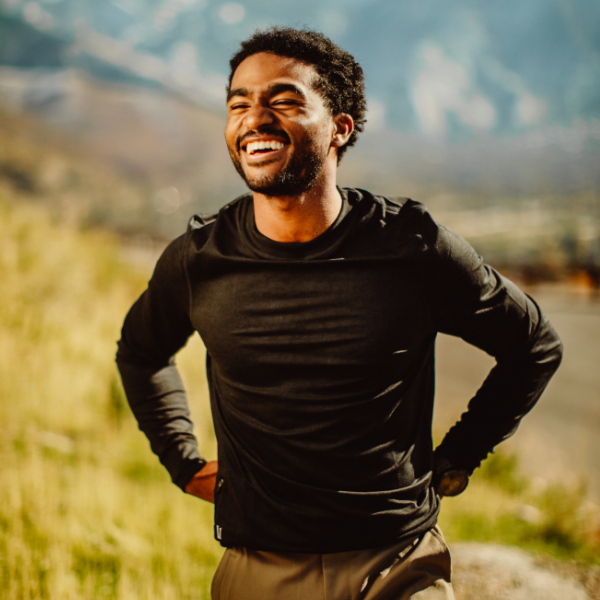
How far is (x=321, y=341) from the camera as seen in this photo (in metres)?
1.17

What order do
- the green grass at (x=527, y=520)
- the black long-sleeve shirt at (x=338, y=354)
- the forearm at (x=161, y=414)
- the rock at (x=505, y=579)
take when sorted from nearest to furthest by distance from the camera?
the black long-sleeve shirt at (x=338, y=354), the forearm at (x=161, y=414), the rock at (x=505, y=579), the green grass at (x=527, y=520)

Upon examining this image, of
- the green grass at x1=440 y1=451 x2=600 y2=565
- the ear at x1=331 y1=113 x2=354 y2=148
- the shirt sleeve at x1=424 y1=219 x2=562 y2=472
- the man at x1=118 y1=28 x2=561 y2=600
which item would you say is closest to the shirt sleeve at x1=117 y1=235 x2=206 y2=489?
the man at x1=118 y1=28 x2=561 y2=600

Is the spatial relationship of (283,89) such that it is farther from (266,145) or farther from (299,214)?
(299,214)

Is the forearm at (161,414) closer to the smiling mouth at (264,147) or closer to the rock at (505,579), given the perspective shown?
the smiling mouth at (264,147)

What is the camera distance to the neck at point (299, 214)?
125 centimetres

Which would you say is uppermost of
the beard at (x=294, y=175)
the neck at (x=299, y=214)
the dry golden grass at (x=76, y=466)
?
the beard at (x=294, y=175)

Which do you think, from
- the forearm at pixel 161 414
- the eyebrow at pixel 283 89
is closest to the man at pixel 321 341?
the eyebrow at pixel 283 89

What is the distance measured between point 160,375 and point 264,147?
857 millimetres

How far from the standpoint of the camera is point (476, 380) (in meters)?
10.3

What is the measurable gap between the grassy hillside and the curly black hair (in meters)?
2.21

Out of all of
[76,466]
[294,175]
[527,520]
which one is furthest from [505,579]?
[76,466]

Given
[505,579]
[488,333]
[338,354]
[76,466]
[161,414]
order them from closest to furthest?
1. [338,354]
2. [488,333]
3. [161,414]
4. [505,579]
5. [76,466]

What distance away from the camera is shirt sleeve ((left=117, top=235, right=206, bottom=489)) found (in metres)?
1.48

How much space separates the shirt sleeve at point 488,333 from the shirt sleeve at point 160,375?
0.78 metres
